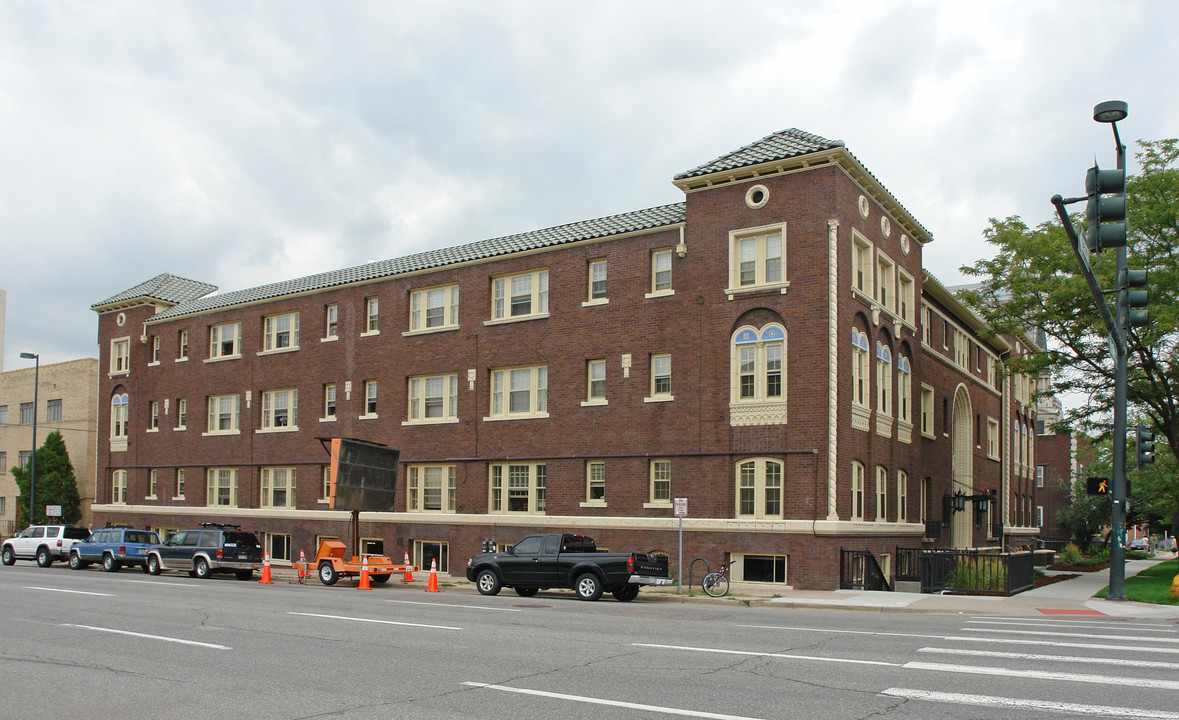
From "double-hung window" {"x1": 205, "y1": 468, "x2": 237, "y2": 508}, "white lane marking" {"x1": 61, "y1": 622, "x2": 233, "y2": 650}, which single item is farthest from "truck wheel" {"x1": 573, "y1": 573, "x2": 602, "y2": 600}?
"double-hung window" {"x1": 205, "y1": 468, "x2": 237, "y2": 508}

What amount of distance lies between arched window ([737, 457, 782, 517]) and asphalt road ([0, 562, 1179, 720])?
726 cm

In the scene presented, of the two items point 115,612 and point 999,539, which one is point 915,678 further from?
point 999,539

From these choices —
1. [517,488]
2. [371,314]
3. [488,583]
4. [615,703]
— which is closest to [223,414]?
[371,314]

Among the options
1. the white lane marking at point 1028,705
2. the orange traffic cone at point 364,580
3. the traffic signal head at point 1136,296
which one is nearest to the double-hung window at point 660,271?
the orange traffic cone at point 364,580

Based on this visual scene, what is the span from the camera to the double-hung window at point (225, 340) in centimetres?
4188

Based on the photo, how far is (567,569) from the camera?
901 inches

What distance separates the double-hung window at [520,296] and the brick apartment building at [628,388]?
0.26 feet

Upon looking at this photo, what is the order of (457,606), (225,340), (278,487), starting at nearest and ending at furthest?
(457,606), (278,487), (225,340)

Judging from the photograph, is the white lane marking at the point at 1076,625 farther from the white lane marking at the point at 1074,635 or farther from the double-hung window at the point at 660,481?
the double-hung window at the point at 660,481

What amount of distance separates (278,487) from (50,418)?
25.2 meters

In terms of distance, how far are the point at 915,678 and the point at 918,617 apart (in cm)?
932

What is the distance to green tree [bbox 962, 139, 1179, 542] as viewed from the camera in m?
29.8

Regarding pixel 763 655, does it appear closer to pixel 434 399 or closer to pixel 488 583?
pixel 488 583

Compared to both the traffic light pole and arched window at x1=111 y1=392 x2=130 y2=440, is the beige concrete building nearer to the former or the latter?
arched window at x1=111 y1=392 x2=130 y2=440
